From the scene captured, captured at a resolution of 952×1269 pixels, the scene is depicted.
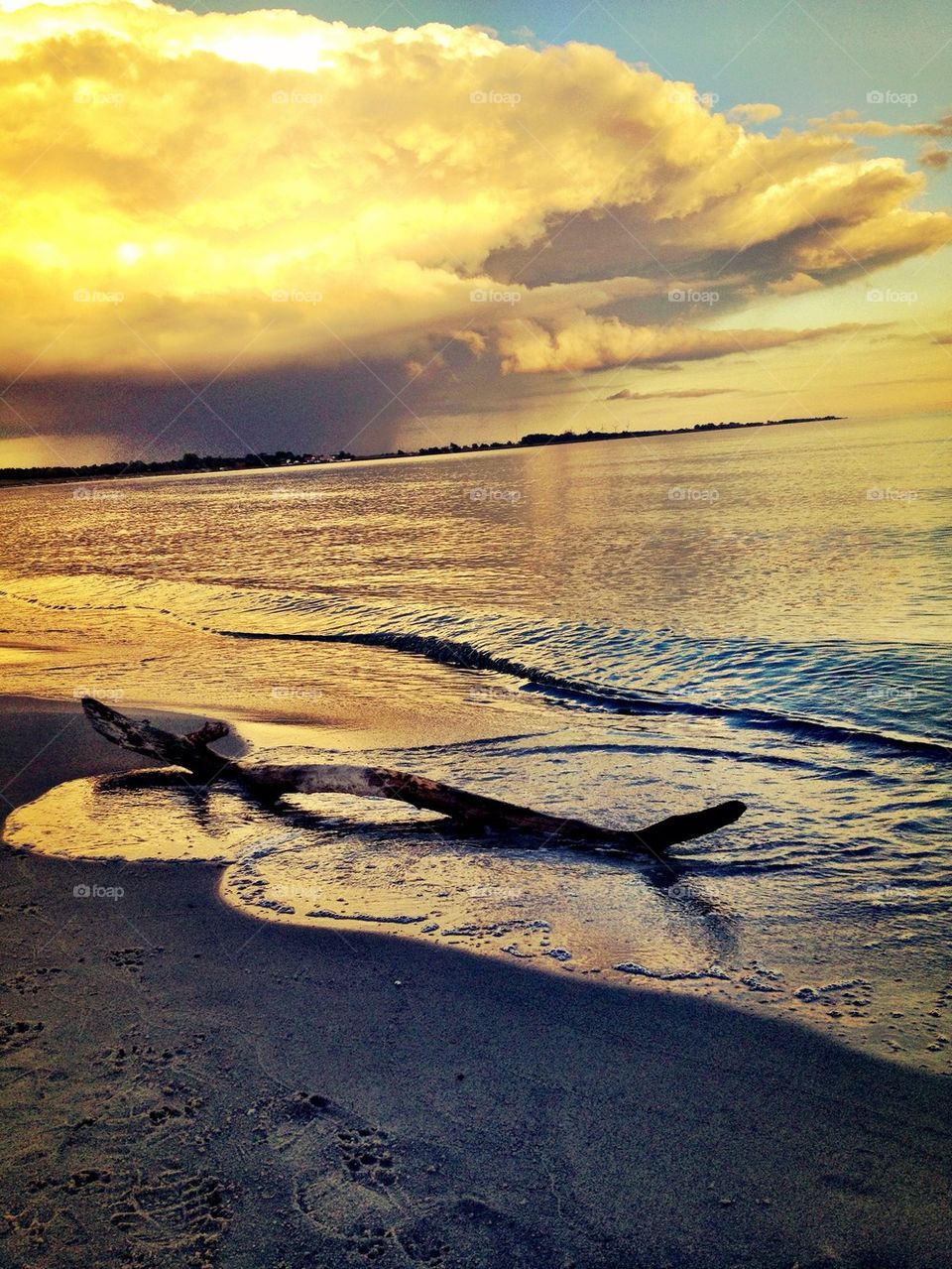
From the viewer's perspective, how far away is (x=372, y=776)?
6.89 meters

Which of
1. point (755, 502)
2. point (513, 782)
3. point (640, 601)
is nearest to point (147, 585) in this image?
point (640, 601)

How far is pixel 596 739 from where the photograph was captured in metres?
9.84

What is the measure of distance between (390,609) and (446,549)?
1294 cm

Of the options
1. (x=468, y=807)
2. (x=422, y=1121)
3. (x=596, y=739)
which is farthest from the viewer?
(x=596, y=739)

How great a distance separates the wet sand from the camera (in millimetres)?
2904

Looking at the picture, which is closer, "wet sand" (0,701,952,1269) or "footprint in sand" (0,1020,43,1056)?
"wet sand" (0,701,952,1269)

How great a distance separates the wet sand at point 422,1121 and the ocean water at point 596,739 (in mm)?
498

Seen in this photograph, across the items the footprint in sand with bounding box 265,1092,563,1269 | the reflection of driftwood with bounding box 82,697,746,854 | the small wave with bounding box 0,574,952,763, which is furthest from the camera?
the small wave with bounding box 0,574,952,763

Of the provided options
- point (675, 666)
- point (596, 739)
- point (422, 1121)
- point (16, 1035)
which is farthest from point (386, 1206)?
point (675, 666)

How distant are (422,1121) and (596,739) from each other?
6646 millimetres

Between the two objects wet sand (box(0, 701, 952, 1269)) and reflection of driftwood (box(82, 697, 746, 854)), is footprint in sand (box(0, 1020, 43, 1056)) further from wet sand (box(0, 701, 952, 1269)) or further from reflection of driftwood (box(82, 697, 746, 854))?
reflection of driftwood (box(82, 697, 746, 854))

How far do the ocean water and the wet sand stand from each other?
50 cm

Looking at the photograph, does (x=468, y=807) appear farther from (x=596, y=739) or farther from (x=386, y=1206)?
(x=386, y=1206)

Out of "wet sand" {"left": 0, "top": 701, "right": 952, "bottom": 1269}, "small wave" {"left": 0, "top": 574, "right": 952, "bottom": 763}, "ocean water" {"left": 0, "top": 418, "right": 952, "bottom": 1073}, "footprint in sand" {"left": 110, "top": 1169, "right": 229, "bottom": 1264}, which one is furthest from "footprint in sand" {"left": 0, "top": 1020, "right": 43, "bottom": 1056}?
"small wave" {"left": 0, "top": 574, "right": 952, "bottom": 763}
